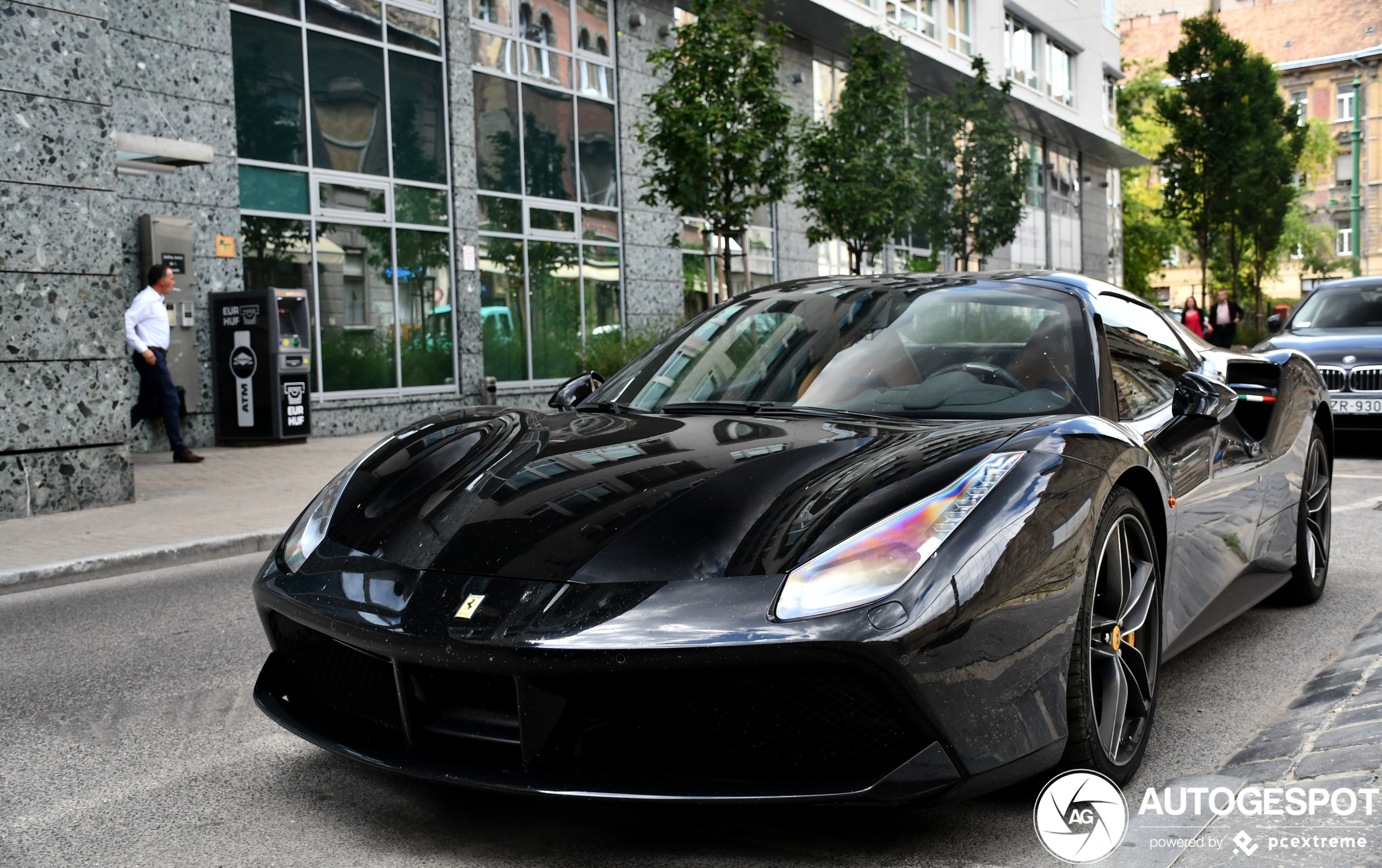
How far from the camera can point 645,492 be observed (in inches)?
113

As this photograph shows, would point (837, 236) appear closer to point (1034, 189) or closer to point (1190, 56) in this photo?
point (1190, 56)

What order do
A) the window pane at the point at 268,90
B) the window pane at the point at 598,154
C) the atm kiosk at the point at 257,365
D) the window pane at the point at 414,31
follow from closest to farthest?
the atm kiosk at the point at 257,365 < the window pane at the point at 268,90 < the window pane at the point at 414,31 < the window pane at the point at 598,154

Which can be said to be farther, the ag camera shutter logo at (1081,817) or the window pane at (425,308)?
the window pane at (425,308)

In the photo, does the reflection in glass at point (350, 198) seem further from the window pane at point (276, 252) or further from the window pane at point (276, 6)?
the window pane at point (276, 6)

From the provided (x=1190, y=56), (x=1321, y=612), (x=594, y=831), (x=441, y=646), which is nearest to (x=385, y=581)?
(x=441, y=646)

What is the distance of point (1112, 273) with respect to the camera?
50094 mm

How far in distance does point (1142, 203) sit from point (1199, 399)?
60.8 metres

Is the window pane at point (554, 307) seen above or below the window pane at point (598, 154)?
below

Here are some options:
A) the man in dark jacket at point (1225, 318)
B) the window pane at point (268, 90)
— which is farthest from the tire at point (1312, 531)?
the man in dark jacket at point (1225, 318)

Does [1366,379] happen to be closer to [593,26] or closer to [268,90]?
[268,90]

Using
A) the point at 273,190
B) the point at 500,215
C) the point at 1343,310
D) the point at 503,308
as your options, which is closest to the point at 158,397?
the point at 273,190

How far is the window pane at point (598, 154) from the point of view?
20.0m

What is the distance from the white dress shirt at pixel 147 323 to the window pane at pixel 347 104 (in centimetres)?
384

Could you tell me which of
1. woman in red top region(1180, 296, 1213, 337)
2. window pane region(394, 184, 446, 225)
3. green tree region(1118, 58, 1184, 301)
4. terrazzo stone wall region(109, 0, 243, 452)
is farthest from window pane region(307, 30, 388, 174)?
green tree region(1118, 58, 1184, 301)
